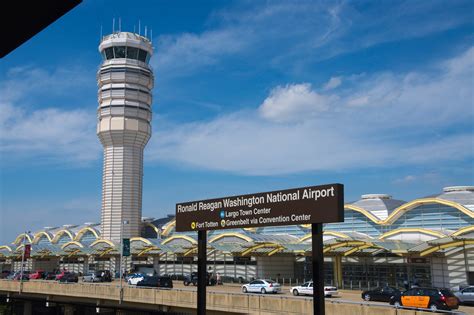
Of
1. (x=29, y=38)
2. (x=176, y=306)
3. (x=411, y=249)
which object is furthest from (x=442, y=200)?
(x=29, y=38)

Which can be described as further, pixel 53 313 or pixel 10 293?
pixel 10 293

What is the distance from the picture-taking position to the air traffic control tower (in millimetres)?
105375

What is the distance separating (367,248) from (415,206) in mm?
10726

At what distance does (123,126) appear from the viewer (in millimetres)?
104938

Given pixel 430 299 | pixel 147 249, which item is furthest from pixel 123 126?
pixel 430 299

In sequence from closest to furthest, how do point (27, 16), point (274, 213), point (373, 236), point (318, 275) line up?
point (27, 16), point (318, 275), point (274, 213), point (373, 236)

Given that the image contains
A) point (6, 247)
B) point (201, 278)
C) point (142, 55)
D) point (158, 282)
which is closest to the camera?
point (201, 278)

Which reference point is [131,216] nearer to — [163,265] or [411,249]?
[163,265]

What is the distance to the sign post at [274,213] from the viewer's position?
15.6 m

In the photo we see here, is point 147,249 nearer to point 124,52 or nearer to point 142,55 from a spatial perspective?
point 124,52

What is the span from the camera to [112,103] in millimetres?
106500

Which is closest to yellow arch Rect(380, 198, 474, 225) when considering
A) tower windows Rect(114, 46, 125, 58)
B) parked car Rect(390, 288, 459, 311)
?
parked car Rect(390, 288, 459, 311)

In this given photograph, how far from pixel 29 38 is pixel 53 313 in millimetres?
14705

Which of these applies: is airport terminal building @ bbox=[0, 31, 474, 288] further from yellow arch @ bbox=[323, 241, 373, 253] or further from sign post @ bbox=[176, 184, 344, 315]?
sign post @ bbox=[176, 184, 344, 315]
